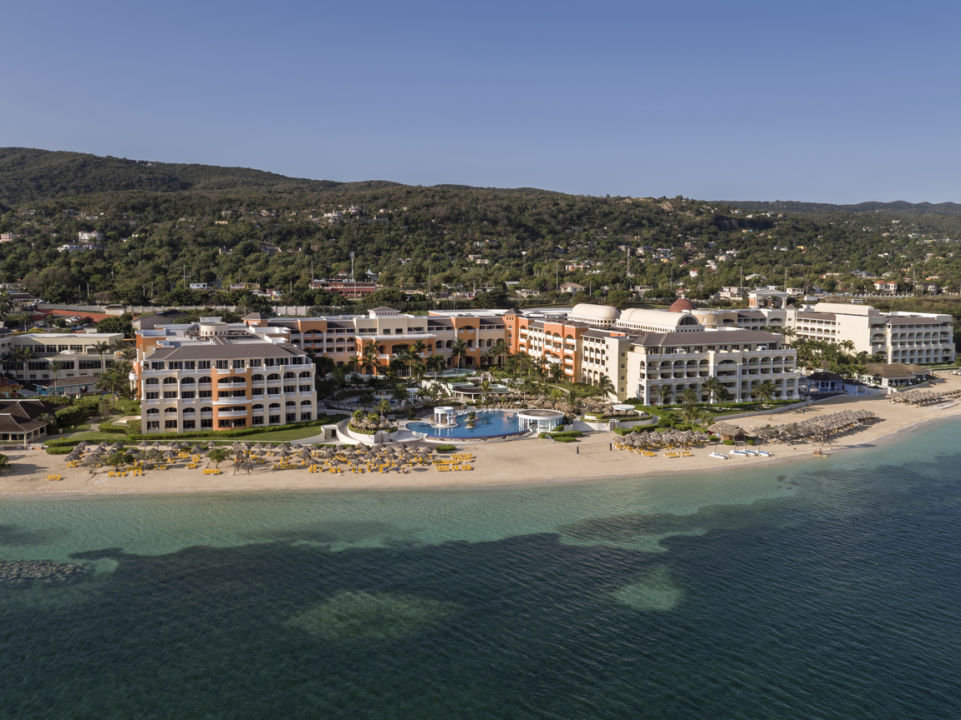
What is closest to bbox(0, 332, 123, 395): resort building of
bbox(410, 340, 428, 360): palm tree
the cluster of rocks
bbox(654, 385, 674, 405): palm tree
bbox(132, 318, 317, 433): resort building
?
bbox(132, 318, 317, 433): resort building

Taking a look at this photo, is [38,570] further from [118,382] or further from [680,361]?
[680,361]

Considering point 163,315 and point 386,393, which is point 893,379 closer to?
point 386,393

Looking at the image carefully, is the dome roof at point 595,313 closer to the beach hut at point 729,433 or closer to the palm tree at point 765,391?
the palm tree at point 765,391

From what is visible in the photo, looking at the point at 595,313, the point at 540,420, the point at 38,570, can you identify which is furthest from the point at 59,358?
the point at 595,313

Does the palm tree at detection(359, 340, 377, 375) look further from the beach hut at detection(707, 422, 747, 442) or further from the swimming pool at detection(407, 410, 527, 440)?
the beach hut at detection(707, 422, 747, 442)

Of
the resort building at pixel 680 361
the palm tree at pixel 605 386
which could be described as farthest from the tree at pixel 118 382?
the palm tree at pixel 605 386

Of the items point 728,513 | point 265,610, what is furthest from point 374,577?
point 728,513
